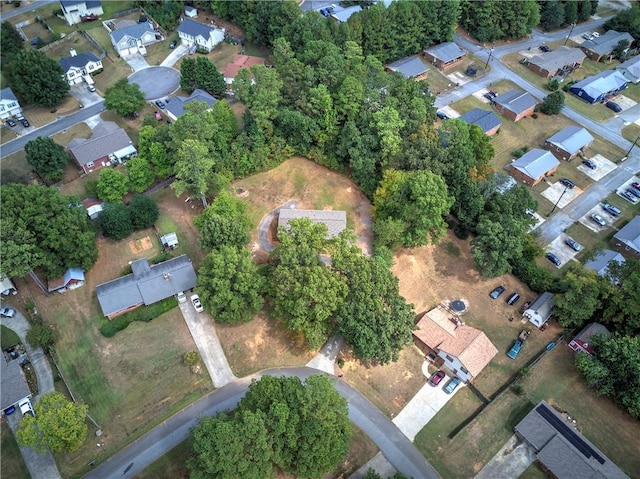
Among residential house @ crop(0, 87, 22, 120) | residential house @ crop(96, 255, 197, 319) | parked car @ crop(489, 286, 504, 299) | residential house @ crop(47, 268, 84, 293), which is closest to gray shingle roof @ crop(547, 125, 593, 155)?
parked car @ crop(489, 286, 504, 299)

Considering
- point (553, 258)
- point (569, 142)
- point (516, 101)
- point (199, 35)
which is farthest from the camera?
point (199, 35)

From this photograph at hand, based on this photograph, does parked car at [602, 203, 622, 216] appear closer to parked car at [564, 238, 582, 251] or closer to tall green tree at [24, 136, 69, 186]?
parked car at [564, 238, 582, 251]

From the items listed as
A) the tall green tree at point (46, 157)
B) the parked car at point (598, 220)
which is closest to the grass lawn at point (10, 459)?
the tall green tree at point (46, 157)

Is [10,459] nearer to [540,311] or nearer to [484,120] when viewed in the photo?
[540,311]

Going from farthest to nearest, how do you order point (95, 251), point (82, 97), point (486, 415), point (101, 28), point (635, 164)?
1. point (101, 28)
2. point (82, 97)
3. point (635, 164)
4. point (95, 251)
5. point (486, 415)

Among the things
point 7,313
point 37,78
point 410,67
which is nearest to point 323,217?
point 7,313

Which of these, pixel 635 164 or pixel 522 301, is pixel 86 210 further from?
pixel 635 164

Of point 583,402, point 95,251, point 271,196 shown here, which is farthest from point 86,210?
point 583,402
